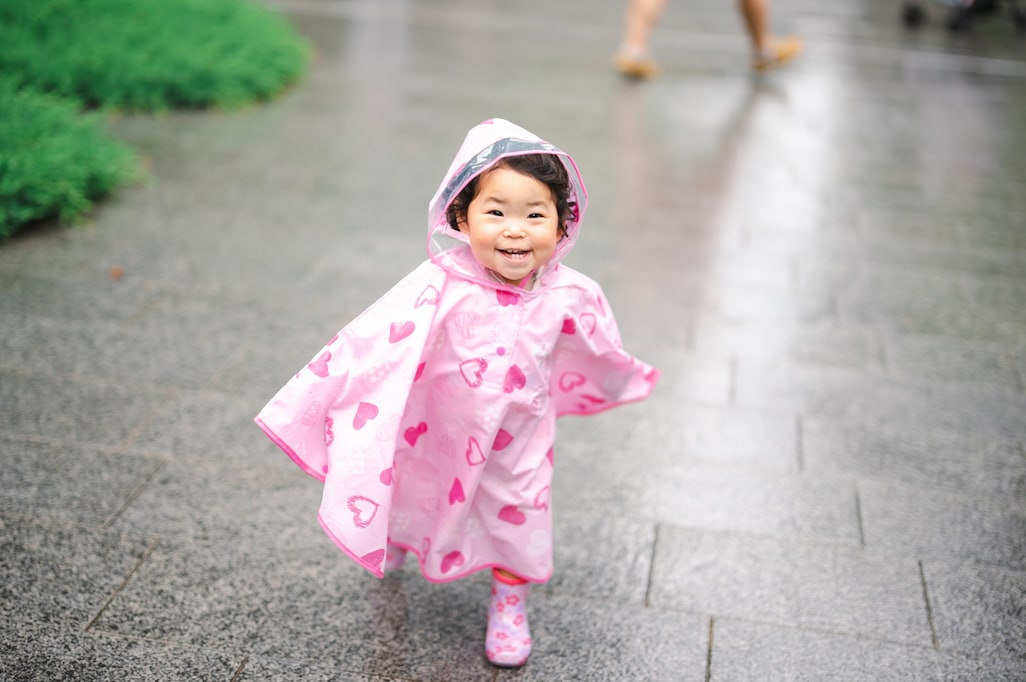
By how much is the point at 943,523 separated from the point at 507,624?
1404 mm

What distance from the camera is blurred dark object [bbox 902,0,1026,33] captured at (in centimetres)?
1016

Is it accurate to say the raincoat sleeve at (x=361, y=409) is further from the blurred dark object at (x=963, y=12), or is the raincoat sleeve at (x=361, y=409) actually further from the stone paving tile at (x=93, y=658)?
the blurred dark object at (x=963, y=12)

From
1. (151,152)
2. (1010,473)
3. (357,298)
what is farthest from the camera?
(151,152)

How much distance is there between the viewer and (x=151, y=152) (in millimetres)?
5809

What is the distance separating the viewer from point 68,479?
3.06 meters

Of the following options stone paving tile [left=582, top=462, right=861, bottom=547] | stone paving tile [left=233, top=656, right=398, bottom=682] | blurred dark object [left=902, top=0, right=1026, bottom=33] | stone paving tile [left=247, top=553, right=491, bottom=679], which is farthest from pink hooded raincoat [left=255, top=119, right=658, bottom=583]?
blurred dark object [left=902, top=0, right=1026, bottom=33]

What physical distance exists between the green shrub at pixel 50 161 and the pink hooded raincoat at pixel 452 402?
286cm

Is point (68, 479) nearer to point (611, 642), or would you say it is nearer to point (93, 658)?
point (93, 658)

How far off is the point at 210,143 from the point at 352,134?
2.74ft

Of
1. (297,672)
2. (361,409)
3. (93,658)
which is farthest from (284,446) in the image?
(93,658)

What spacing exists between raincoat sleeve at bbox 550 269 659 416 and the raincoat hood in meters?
0.13

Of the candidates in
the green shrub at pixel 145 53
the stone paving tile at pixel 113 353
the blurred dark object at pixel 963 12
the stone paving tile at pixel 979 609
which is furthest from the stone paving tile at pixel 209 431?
the blurred dark object at pixel 963 12

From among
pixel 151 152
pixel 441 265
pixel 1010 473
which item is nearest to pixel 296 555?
pixel 441 265

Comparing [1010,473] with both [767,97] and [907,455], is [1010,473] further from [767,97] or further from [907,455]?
[767,97]
